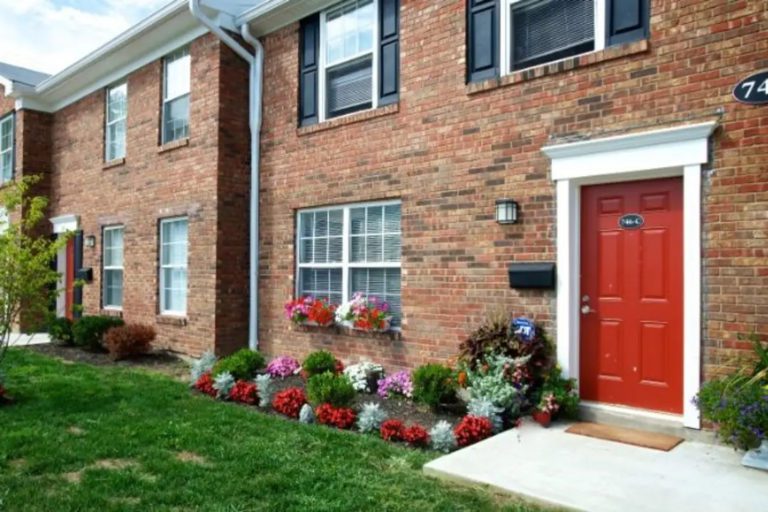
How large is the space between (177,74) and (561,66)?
6937mm

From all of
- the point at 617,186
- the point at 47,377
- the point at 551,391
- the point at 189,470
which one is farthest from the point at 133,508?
the point at 47,377

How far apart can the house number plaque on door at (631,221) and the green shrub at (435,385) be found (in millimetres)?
2218

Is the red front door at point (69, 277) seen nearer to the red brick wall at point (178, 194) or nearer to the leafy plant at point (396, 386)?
the red brick wall at point (178, 194)

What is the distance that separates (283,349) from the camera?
8828 mm

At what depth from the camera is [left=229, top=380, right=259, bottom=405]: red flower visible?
6910 mm

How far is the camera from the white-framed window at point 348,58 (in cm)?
793

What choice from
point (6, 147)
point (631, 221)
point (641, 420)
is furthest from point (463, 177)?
point (6, 147)

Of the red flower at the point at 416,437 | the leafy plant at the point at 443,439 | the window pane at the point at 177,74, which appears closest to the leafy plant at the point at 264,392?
the red flower at the point at 416,437

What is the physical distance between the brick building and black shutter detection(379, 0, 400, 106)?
0.04 meters

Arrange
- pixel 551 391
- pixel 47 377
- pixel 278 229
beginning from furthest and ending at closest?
pixel 278 229
pixel 47 377
pixel 551 391

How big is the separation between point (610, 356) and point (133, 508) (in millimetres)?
4261

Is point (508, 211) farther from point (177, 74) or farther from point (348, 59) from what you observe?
point (177, 74)

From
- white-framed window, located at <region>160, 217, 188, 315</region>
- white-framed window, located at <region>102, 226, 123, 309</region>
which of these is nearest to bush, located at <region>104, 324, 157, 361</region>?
white-framed window, located at <region>160, 217, 188, 315</region>

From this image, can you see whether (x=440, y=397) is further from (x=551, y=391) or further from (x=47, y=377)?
(x=47, y=377)
